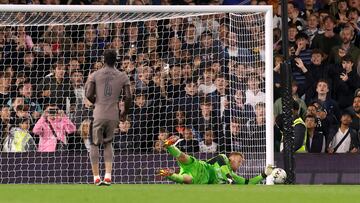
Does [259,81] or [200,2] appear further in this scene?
[200,2]

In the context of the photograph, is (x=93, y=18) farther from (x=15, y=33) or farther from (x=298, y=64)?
(x=298, y=64)

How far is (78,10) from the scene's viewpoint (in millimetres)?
19234

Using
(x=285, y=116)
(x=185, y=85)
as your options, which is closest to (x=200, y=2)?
(x=185, y=85)

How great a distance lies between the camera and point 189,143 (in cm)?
1975

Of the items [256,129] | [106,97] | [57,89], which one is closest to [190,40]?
[256,129]

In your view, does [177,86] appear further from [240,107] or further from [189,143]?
[240,107]

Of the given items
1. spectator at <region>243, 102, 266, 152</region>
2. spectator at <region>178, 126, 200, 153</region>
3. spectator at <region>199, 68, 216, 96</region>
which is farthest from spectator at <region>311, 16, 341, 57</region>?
spectator at <region>178, 126, 200, 153</region>

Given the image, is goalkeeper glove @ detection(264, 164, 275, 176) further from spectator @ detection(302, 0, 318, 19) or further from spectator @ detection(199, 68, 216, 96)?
spectator @ detection(302, 0, 318, 19)

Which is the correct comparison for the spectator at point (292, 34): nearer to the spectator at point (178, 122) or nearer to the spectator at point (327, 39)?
the spectator at point (327, 39)

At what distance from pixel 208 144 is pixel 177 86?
1.09 metres

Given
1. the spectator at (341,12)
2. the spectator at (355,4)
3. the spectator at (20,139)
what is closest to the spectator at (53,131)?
the spectator at (20,139)

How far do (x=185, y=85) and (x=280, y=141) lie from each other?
178cm

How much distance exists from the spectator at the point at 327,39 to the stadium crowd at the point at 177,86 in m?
0.04
